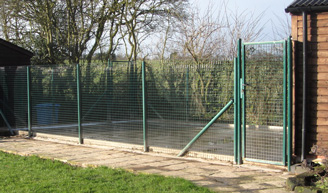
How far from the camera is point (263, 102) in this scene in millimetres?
6621

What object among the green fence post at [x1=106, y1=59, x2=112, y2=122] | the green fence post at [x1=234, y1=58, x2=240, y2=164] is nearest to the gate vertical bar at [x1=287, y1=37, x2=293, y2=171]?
the green fence post at [x1=234, y1=58, x2=240, y2=164]

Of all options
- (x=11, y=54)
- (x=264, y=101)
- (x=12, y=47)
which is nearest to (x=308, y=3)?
(x=264, y=101)

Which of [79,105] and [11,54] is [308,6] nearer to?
[79,105]

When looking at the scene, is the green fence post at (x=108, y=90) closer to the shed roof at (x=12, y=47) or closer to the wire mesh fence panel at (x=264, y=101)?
the wire mesh fence panel at (x=264, y=101)

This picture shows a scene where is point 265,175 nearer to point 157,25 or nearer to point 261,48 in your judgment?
point 261,48

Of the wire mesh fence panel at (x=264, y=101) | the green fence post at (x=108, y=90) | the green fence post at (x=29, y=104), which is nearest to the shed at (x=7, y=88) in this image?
the green fence post at (x=29, y=104)

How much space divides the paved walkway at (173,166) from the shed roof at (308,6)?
9.20 feet

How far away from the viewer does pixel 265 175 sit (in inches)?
241

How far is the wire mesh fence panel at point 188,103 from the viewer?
7.16m

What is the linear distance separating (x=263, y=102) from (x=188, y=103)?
164cm

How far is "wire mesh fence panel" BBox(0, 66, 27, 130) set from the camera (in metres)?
11.4

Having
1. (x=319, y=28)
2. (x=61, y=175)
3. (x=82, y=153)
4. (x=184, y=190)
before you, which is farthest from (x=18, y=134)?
(x=319, y=28)

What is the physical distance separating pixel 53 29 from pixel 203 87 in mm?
12475

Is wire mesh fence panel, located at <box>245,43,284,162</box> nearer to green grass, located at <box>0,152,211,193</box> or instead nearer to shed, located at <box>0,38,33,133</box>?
green grass, located at <box>0,152,211,193</box>
